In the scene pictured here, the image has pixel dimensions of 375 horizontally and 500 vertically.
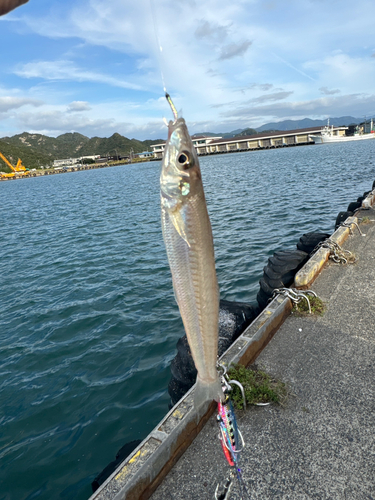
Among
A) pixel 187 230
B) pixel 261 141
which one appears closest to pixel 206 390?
pixel 187 230

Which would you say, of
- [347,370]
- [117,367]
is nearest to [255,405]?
[347,370]

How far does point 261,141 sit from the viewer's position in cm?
15162

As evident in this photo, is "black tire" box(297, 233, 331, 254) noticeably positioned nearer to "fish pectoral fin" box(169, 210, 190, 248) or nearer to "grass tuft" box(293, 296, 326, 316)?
"grass tuft" box(293, 296, 326, 316)

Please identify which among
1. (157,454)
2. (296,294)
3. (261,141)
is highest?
(261,141)

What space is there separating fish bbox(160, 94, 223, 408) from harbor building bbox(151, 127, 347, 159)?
138256 millimetres

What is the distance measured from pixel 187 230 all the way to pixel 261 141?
163 meters

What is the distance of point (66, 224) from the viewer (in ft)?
87.6

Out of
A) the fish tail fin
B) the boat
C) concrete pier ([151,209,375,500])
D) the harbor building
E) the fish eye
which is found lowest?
concrete pier ([151,209,375,500])

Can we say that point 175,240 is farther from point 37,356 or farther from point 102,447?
point 37,356

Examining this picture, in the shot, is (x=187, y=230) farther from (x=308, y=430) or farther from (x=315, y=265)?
(x=315, y=265)

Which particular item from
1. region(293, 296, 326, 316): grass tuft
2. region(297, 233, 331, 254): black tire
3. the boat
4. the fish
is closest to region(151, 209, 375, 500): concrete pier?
region(293, 296, 326, 316): grass tuft

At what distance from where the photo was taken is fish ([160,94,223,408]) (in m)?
2.05

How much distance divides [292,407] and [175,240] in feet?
11.3

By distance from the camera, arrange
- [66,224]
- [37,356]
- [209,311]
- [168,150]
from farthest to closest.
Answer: [66,224]
[37,356]
[209,311]
[168,150]
